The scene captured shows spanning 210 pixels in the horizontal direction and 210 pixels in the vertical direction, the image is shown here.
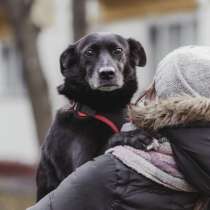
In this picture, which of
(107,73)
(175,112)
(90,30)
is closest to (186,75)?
(175,112)

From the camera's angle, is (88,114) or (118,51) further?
(118,51)

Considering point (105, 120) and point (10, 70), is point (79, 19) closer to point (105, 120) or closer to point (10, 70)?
point (105, 120)

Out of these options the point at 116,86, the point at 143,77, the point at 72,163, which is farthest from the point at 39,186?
the point at 143,77

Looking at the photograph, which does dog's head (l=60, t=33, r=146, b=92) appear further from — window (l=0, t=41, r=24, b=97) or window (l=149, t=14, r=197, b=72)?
window (l=0, t=41, r=24, b=97)

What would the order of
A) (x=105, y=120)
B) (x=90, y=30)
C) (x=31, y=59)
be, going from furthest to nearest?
(x=90, y=30), (x=31, y=59), (x=105, y=120)

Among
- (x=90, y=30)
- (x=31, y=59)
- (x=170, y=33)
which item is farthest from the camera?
(x=170, y=33)

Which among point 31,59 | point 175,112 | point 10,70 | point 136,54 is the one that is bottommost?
point 10,70

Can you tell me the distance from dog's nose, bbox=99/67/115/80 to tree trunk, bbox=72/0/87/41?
22.3 feet

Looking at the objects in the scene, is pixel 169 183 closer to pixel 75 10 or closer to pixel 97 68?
pixel 97 68

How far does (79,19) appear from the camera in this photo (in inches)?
437

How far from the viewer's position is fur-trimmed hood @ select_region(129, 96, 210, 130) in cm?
283

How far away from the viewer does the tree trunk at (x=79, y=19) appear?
11055mm

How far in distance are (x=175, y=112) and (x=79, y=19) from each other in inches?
328

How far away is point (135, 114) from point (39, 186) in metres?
1.35
